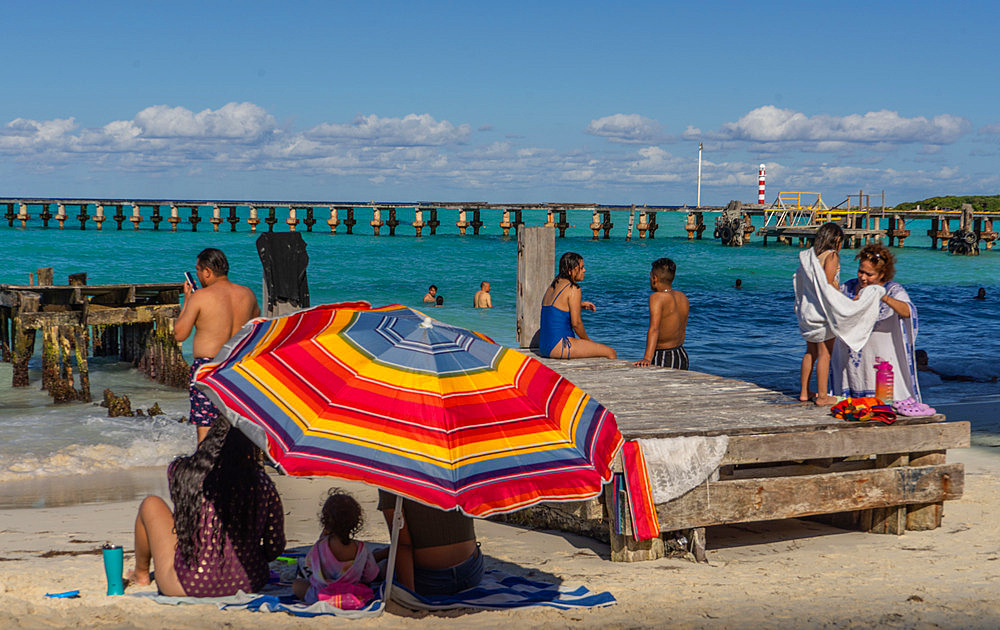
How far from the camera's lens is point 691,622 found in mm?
4188

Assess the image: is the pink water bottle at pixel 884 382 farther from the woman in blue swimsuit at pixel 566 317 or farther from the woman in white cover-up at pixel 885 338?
the woman in blue swimsuit at pixel 566 317

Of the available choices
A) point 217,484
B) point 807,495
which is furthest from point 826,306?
point 217,484

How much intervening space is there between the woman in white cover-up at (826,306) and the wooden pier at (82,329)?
9814 millimetres

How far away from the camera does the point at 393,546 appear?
154 inches

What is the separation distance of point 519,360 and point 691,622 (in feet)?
5.30

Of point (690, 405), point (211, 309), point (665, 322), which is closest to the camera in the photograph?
point (690, 405)

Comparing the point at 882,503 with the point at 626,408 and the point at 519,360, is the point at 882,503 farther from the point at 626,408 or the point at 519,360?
the point at 519,360

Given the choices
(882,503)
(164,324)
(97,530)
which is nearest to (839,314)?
(882,503)

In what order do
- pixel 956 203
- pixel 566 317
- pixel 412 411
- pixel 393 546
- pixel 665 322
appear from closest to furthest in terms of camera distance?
pixel 412 411 → pixel 393 546 → pixel 665 322 → pixel 566 317 → pixel 956 203

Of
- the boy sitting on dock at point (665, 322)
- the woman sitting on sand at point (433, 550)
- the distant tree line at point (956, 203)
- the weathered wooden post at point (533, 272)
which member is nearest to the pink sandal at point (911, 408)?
the boy sitting on dock at point (665, 322)

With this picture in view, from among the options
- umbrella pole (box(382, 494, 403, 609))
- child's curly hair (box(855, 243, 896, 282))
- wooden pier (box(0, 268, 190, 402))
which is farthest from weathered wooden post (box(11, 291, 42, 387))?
child's curly hair (box(855, 243, 896, 282))

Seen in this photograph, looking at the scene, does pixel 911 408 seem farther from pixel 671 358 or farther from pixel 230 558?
pixel 230 558

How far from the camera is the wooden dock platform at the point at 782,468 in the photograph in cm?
505

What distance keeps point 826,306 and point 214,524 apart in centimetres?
385
